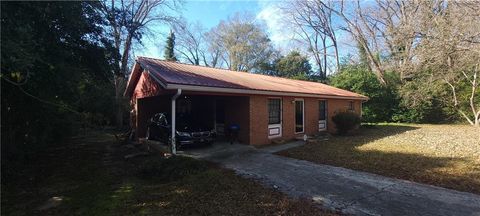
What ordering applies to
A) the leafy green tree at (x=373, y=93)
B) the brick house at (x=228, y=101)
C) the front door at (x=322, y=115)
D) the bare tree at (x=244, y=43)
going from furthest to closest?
the bare tree at (x=244, y=43) < the leafy green tree at (x=373, y=93) < the front door at (x=322, y=115) < the brick house at (x=228, y=101)

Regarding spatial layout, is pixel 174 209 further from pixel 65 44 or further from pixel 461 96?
pixel 461 96

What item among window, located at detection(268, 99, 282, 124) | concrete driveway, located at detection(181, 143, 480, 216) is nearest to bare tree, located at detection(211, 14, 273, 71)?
window, located at detection(268, 99, 282, 124)

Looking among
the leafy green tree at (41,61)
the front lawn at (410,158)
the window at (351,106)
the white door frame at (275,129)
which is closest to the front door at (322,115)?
the front lawn at (410,158)

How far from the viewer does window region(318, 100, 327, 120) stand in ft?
56.2

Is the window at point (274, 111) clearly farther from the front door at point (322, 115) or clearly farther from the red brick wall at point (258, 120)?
the front door at point (322, 115)

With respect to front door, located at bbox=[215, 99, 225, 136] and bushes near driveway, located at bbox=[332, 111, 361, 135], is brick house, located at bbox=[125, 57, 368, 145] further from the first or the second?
bushes near driveway, located at bbox=[332, 111, 361, 135]

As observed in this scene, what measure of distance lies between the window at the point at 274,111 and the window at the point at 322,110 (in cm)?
417

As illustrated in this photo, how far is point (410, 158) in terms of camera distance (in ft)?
32.3

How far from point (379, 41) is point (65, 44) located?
2978 centimetres

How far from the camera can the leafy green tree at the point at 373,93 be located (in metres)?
25.0

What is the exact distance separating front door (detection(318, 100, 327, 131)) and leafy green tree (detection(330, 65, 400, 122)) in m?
8.50

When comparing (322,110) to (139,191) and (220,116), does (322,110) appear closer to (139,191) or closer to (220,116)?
(220,116)

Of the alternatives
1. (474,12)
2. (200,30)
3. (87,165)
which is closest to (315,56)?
(200,30)

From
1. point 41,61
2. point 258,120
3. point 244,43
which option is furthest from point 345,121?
point 244,43
